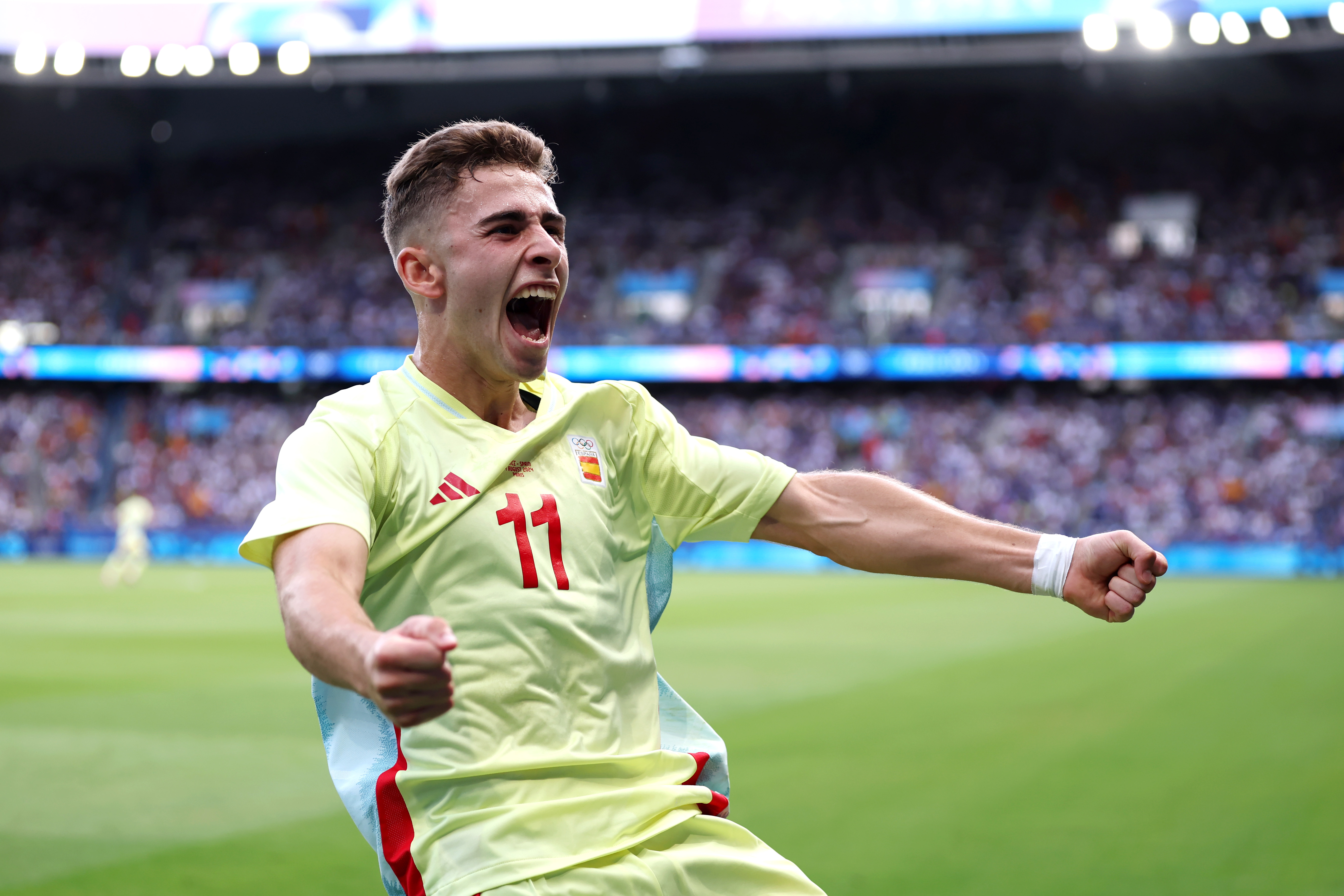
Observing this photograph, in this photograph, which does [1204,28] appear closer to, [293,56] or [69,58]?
[293,56]

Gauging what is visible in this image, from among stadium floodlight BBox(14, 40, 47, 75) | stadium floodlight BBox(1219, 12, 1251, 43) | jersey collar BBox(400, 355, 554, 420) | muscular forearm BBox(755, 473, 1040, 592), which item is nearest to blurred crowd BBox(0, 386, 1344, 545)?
stadium floodlight BBox(1219, 12, 1251, 43)

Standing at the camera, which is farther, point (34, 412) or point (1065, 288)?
point (34, 412)

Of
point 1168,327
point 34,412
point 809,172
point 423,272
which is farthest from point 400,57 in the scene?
point 423,272

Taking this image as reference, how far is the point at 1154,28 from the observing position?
33031 millimetres

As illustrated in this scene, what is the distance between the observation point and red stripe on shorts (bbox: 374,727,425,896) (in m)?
2.40

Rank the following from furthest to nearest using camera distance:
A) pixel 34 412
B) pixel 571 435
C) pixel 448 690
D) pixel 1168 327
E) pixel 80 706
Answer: pixel 34 412 → pixel 1168 327 → pixel 80 706 → pixel 571 435 → pixel 448 690

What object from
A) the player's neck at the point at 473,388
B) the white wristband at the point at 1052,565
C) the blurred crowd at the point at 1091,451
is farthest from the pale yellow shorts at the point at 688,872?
the blurred crowd at the point at 1091,451

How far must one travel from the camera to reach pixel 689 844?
2.47 metres

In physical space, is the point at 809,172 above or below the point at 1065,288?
above

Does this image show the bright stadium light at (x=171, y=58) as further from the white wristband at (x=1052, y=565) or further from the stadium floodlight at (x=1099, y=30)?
the white wristband at (x=1052, y=565)

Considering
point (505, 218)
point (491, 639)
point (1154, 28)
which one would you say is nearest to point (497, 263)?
point (505, 218)

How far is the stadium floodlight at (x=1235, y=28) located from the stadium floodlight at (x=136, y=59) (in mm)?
28549

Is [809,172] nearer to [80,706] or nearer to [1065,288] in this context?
A: [1065,288]

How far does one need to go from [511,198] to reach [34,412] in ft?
146
